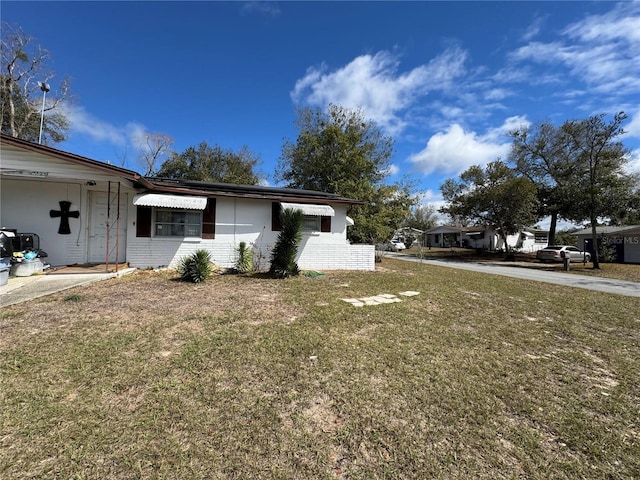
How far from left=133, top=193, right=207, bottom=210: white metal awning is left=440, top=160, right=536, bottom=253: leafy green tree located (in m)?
25.9

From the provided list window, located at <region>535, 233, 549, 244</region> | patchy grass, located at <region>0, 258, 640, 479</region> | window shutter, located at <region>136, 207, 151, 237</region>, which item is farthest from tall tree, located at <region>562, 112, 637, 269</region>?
window shutter, located at <region>136, 207, 151, 237</region>

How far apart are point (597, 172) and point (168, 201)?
31837 mm

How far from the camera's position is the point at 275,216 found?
11492 millimetres

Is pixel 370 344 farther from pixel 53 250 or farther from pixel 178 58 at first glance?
pixel 178 58

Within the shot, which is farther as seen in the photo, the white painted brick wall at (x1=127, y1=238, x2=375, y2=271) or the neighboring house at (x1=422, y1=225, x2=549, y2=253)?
the neighboring house at (x1=422, y1=225, x2=549, y2=253)

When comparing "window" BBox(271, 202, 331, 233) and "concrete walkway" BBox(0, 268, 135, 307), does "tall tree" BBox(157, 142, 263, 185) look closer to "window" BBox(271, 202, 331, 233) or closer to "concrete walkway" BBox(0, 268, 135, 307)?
"window" BBox(271, 202, 331, 233)

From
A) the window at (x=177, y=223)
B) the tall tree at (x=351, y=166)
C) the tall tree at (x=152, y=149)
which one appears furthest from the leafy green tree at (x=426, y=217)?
the window at (x=177, y=223)

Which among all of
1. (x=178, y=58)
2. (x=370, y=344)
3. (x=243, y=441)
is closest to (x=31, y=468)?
(x=243, y=441)

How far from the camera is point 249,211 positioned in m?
11.2

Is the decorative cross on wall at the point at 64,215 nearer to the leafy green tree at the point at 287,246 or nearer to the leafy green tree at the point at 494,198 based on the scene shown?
the leafy green tree at the point at 287,246

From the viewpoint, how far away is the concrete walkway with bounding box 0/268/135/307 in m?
5.60

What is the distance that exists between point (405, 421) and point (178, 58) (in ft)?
53.8

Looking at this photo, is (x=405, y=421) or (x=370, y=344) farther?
(x=370, y=344)

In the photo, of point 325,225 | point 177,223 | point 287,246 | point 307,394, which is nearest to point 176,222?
point 177,223
